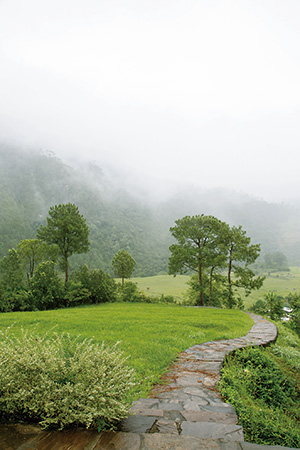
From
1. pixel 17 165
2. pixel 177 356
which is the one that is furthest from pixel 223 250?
pixel 17 165

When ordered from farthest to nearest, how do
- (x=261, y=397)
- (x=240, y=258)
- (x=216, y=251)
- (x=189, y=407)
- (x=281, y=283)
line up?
(x=281, y=283)
(x=216, y=251)
(x=240, y=258)
(x=261, y=397)
(x=189, y=407)

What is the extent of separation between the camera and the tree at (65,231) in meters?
31.8

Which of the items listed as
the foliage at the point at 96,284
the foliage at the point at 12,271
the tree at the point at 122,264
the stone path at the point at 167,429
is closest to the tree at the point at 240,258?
the foliage at the point at 96,284

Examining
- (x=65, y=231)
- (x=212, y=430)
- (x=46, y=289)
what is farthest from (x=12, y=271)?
(x=212, y=430)

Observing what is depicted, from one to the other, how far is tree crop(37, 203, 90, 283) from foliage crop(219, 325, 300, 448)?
92.8 ft

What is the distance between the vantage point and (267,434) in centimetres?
357

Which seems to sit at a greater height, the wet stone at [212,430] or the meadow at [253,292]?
the wet stone at [212,430]

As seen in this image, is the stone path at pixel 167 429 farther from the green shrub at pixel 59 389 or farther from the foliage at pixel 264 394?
the foliage at pixel 264 394

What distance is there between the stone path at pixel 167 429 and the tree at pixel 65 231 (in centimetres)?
2912

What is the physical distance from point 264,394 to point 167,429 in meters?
3.07

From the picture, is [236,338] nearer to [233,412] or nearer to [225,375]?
[225,375]

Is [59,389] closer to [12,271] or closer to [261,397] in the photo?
[261,397]

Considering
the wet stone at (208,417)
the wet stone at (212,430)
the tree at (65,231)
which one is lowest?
the wet stone at (208,417)

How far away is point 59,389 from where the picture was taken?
10.3ft
